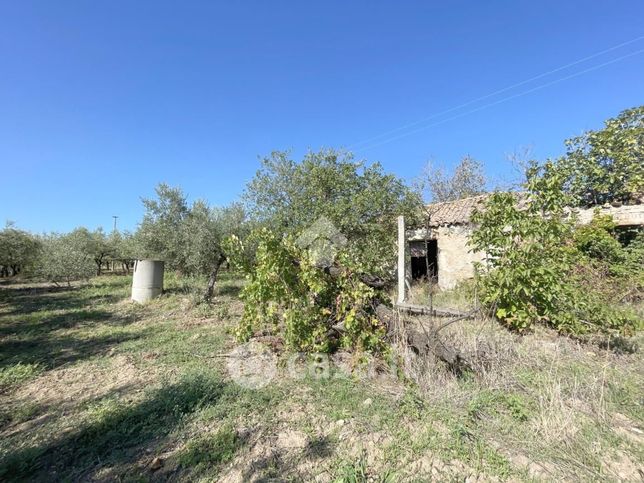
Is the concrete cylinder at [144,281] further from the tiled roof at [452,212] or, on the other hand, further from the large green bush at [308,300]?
the tiled roof at [452,212]

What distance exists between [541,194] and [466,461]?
14.6ft

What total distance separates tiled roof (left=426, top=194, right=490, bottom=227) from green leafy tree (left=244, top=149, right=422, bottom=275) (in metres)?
1.70

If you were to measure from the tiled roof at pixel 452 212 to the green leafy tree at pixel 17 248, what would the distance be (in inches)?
872

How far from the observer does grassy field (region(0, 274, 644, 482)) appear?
2.45m

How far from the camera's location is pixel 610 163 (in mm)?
9234

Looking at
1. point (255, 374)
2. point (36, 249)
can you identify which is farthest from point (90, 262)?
point (255, 374)

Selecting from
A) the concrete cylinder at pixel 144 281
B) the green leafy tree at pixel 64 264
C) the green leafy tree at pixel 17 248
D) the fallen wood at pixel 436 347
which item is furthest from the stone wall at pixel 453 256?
the green leafy tree at pixel 17 248

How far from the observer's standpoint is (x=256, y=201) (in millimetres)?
9977

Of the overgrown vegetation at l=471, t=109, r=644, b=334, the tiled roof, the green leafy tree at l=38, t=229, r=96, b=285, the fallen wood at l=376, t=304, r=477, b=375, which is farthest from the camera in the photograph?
the green leafy tree at l=38, t=229, r=96, b=285

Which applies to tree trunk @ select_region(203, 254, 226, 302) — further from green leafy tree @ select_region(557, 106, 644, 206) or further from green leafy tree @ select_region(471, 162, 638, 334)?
green leafy tree @ select_region(557, 106, 644, 206)

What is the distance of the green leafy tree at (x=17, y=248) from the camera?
658 inches

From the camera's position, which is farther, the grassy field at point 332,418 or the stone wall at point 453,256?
the stone wall at point 453,256

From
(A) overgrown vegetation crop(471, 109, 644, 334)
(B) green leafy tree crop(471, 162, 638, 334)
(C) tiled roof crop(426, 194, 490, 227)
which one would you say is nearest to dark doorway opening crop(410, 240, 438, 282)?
(C) tiled roof crop(426, 194, 490, 227)

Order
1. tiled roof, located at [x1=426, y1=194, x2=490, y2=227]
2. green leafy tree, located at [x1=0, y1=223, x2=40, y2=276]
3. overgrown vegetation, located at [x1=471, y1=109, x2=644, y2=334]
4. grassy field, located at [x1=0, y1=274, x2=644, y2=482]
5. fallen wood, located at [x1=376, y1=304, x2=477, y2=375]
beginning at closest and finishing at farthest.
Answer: grassy field, located at [x1=0, y1=274, x2=644, y2=482] → fallen wood, located at [x1=376, y1=304, x2=477, y2=375] → overgrown vegetation, located at [x1=471, y1=109, x2=644, y2=334] → tiled roof, located at [x1=426, y1=194, x2=490, y2=227] → green leafy tree, located at [x1=0, y1=223, x2=40, y2=276]
